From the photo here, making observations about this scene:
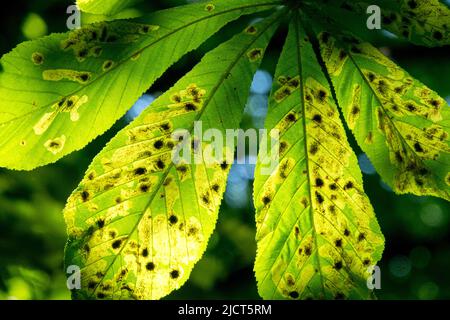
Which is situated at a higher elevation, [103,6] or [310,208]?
[103,6]

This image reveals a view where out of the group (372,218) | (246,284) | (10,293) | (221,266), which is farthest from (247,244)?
(372,218)

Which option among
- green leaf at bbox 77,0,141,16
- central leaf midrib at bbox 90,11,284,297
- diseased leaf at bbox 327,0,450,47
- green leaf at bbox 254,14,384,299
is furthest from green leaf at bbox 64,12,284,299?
diseased leaf at bbox 327,0,450,47

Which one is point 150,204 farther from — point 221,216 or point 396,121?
point 221,216

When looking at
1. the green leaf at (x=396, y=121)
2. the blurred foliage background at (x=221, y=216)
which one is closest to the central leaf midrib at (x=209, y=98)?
the green leaf at (x=396, y=121)

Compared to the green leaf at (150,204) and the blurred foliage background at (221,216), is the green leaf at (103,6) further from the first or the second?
the blurred foliage background at (221,216)

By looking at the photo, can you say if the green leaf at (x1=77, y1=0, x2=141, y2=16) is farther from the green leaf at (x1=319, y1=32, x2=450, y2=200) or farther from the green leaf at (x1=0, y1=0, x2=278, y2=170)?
the green leaf at (x1=319, y1=32, x2=450, y2=200)

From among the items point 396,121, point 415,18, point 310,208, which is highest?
point 415,18

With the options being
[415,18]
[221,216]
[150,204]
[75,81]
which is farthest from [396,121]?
[221,216]
